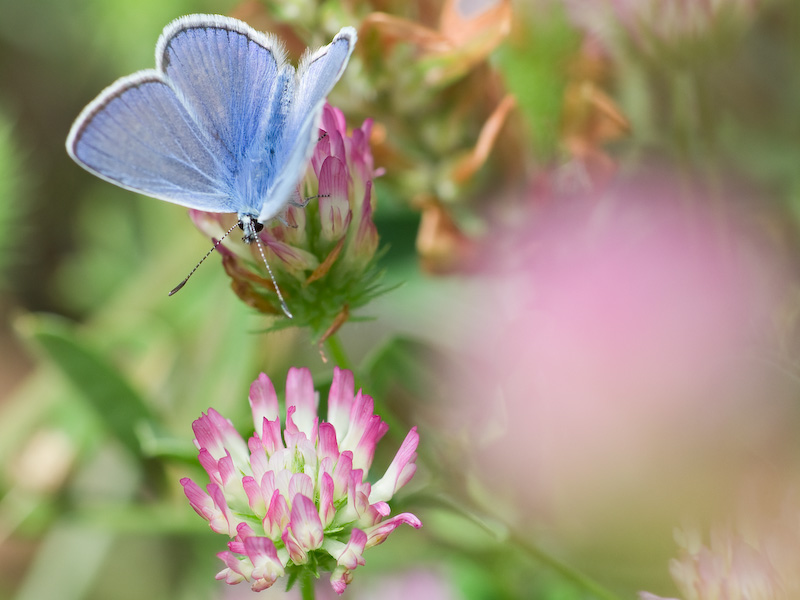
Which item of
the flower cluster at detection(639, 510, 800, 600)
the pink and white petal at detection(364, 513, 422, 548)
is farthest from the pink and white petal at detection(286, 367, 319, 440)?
the flower cluster at detection(639, 510, 800, 600)

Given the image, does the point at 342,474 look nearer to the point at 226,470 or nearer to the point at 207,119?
the point at 226,470

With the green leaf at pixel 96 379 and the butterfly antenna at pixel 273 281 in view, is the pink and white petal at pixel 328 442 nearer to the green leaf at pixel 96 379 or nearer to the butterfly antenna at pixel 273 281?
the butterfly antenna at pixel 273 281

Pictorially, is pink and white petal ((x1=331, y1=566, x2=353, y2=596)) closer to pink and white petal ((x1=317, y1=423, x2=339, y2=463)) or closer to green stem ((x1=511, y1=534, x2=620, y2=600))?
pink and white petal ((x1=317, y1=423, x2=339, y2=463))

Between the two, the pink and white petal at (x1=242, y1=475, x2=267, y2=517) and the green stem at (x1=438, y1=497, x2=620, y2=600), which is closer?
the pink and white petal at (x1=242, y1=475, x2=267, y2=517)

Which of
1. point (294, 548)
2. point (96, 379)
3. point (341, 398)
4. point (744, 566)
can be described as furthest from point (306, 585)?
point (96, 379)

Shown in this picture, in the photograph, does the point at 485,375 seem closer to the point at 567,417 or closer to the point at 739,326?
the point at 567,417

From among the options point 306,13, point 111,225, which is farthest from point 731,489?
point 111,225
